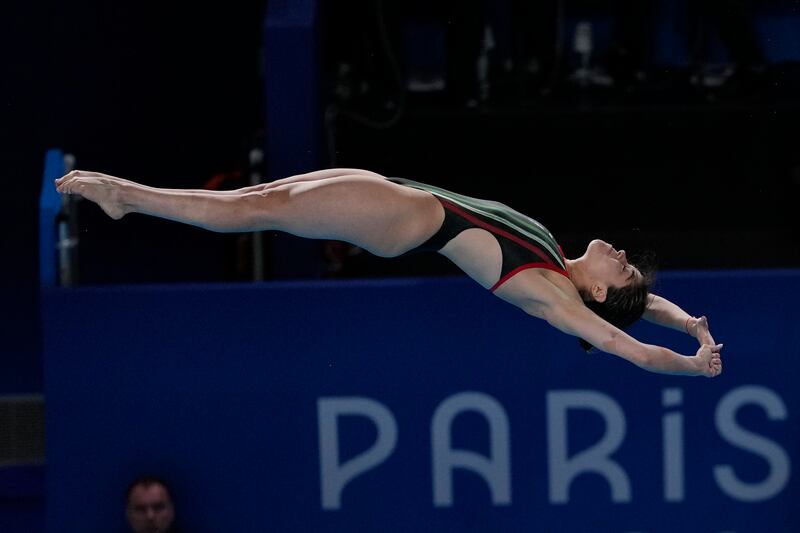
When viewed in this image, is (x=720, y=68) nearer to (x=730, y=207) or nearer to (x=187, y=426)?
(x=730, y=207)

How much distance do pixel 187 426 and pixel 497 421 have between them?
1.40m

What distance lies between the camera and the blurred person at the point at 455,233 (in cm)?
496

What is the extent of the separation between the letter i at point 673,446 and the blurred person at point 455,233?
3.76ft

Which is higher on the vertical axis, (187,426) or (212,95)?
(212,95)

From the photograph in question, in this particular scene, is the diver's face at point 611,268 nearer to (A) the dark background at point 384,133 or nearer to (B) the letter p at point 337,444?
(B) the letter p at point 337,444

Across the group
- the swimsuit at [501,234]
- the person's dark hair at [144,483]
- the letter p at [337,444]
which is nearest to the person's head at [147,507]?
the person's dark hair at [144,483]

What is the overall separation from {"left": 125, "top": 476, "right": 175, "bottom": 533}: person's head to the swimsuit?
190 centimetres

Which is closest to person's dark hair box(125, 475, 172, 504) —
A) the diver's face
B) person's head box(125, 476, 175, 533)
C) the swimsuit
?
person's head box(125, 476, 175, 533)

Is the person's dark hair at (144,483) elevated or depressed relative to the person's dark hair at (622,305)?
depressed

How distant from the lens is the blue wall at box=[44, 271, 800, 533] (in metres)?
6.51

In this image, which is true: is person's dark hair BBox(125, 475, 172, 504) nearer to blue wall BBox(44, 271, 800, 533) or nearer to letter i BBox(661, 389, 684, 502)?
blue wall BBox(44, 271, 800, 533)

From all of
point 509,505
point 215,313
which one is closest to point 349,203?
point 215,313

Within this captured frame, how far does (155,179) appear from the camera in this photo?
895cm

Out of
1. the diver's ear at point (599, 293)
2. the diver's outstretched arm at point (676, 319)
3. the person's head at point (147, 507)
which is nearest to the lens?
the diver's outstretched arm at point (676, 319)
